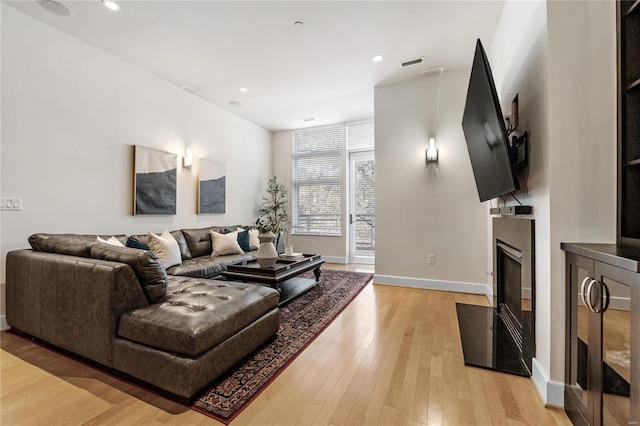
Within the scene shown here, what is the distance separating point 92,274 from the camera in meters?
1.75

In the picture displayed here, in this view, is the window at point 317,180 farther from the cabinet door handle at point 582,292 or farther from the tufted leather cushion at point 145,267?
the cabinet door handle at point 582,292

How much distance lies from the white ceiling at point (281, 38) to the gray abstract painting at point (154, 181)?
44.3 inches

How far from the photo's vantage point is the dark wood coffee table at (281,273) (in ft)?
9.28

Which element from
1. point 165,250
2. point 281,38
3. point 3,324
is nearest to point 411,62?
point 281,38

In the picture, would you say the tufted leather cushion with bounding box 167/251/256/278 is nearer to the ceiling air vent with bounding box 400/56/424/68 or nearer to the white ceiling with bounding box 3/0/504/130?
the white ceiling with bounding box 3/0/504/130

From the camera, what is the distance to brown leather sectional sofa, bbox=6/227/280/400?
152 centimetres

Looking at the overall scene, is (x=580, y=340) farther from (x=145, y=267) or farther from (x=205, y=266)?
(x=205, y=266)

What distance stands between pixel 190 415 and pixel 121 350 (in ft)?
2.09

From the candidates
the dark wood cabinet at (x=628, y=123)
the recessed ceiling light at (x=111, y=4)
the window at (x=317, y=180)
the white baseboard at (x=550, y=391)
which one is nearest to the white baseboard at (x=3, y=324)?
the recessed ceiling light at (x=111, y=4)

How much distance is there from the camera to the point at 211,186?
4703 millimetres

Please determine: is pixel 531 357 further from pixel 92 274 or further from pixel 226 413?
pixel 92 274

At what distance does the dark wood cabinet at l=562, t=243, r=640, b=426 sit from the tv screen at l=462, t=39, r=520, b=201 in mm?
570

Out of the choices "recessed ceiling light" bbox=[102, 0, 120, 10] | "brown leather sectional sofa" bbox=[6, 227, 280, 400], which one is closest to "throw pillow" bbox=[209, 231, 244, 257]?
"brown leather sectional sofa" bbox=[6, 227, 280, 400]

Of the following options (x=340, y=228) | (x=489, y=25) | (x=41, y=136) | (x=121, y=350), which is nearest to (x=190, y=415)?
(x=121, y=350)
